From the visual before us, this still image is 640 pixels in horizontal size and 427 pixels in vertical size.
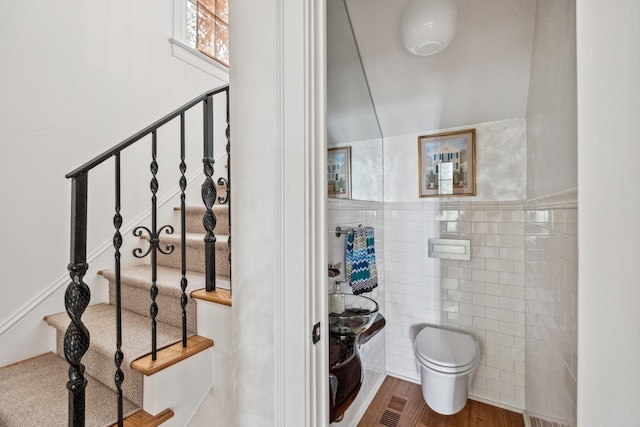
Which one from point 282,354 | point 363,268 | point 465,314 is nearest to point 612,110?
point 282,354

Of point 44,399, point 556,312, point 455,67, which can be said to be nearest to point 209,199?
point 44,399

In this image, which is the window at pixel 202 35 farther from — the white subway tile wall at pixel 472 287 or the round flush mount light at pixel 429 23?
the white subway tile wall at pixel 472 287

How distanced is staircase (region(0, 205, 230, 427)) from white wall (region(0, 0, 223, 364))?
28 centimetres

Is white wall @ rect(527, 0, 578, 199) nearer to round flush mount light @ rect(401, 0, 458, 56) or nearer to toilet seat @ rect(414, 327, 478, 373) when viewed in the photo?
round flush mount light @ rect(401, 0, 458, 56)

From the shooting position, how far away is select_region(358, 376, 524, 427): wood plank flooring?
1.77 meters

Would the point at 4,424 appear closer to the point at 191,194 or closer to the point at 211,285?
the point at 211,285

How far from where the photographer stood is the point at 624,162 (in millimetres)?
449

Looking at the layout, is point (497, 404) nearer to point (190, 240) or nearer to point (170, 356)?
point (170, 356)

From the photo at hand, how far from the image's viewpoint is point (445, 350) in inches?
72.6

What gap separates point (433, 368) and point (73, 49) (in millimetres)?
3020

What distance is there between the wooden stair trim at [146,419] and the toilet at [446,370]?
56.1 inches

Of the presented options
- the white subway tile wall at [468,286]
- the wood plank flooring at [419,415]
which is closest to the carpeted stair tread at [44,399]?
the wood plank flooring at [419,415]

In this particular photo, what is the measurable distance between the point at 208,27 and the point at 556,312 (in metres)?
3.26

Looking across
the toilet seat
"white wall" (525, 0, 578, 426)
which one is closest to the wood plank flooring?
the toilet seat
